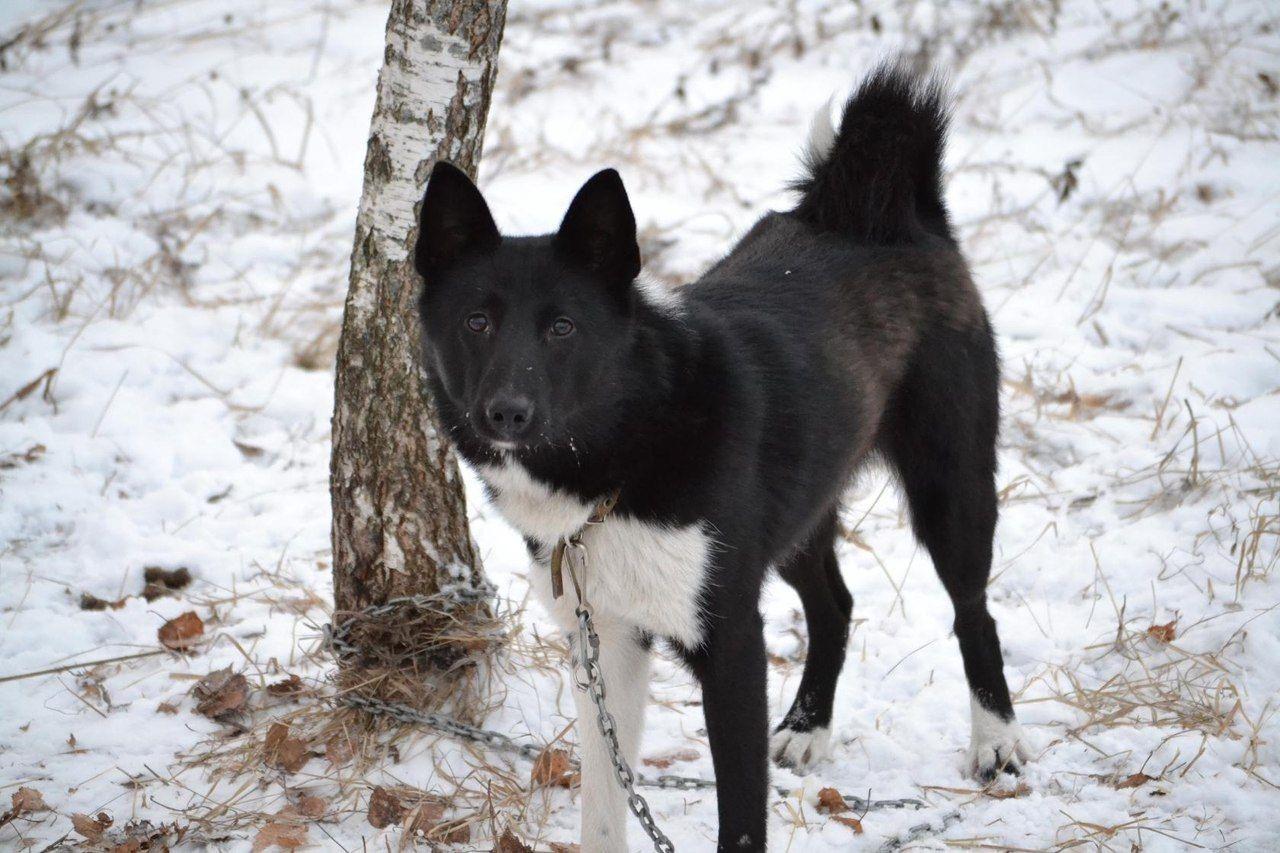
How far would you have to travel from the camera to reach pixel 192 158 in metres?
6.51

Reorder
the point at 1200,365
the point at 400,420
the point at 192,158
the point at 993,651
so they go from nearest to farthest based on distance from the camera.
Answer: the point at 400,420, the point at 993,651, the point at 1200,365, the point at 192,158

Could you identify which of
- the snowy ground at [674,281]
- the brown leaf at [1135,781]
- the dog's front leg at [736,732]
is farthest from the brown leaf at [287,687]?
the brown leaf at [1135,781]

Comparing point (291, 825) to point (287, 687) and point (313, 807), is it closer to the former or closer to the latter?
point (313, 807)

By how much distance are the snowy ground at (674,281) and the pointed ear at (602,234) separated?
1.41 metres

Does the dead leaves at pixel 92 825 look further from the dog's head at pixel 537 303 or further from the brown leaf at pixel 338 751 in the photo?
the dog's head at pixel 537 303

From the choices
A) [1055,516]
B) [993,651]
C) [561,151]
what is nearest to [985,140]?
[561,151]

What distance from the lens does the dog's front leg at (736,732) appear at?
2.29 meters

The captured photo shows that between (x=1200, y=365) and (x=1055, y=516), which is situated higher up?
(x=1200, y=365)

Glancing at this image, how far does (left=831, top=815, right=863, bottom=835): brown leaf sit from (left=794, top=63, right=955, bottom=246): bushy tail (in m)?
1.61

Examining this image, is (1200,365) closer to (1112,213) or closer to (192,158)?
(1112,213)

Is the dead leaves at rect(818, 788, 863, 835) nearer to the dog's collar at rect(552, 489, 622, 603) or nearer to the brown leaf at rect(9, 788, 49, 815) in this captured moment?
the dog's collar at rect(552, 489, 622, 603)

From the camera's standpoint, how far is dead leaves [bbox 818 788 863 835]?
2.64 meters

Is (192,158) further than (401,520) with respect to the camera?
Yes

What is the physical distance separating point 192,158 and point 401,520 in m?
4.72
